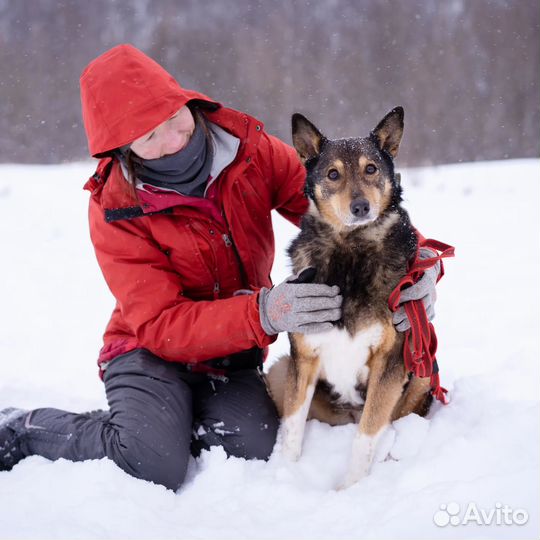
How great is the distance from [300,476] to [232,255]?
3.36 ft

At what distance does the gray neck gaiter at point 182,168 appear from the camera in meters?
2.29

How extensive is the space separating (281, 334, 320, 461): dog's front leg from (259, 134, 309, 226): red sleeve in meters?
0.76

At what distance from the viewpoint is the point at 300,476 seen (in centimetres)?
216

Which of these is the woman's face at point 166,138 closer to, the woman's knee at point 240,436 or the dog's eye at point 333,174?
the dog's eye at point 333,174

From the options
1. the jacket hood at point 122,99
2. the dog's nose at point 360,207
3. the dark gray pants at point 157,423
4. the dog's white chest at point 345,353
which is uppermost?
the jacket hood at point 122,99

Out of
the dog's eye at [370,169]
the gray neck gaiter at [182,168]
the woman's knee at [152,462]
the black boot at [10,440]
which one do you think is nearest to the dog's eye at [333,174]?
the dog's eye at [370,169]

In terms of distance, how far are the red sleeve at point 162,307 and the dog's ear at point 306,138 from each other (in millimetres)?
680

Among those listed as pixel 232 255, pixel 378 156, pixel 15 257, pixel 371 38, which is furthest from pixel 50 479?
pixel 371 38

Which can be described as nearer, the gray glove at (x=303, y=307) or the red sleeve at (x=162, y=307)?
the gray glove at (x=303, y=307)

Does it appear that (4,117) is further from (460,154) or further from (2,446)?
(2,446)

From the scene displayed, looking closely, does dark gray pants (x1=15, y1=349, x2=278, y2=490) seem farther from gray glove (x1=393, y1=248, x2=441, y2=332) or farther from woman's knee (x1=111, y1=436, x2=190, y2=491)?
gray glove (x1=393, y1=248, x2=441, y2=332)

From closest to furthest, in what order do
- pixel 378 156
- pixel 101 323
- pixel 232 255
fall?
1. pixel 378 156
2. pixel 232 255
3. pixel 101 323

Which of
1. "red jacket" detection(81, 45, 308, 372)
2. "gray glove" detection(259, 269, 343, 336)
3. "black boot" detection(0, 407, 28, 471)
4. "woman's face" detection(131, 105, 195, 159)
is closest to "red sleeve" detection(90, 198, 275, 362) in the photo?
"red jacket" detection(81, 45, 308, 372)

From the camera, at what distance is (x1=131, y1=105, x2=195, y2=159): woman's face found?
88.2 inches
